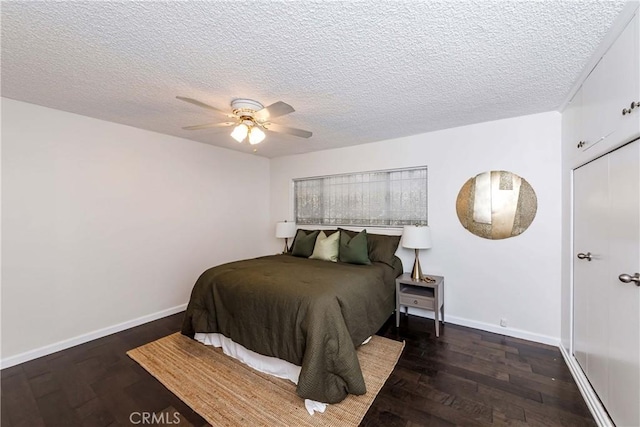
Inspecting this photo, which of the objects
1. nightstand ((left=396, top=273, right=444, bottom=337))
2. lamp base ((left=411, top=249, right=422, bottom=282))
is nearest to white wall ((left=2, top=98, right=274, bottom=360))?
nightstand ((left=396, top=273, right=444, bottom=337))

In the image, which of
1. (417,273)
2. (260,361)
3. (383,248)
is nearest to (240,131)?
(260,361)

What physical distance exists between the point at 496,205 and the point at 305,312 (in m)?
2.44

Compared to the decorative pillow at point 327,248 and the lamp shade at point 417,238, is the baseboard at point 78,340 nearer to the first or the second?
the decorative pillow at point 327,248

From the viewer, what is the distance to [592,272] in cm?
189

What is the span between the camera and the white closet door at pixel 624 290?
4.43 feet

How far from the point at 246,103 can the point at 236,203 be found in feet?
7.80

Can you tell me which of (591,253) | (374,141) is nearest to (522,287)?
(591,253)

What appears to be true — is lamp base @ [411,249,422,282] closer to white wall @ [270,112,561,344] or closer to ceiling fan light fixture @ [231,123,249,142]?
white wall @ [270,112,561,344]

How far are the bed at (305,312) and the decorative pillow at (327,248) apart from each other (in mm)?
278

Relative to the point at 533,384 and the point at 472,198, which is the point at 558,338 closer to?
the point at 533,384

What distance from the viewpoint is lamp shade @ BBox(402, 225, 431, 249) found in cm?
297

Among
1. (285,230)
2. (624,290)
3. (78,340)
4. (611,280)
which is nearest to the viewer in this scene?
(624,290)

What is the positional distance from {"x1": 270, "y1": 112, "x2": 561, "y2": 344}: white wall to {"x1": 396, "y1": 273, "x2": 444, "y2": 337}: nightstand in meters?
0.28

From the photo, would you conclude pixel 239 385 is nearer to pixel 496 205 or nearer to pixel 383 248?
pixel 383 248
